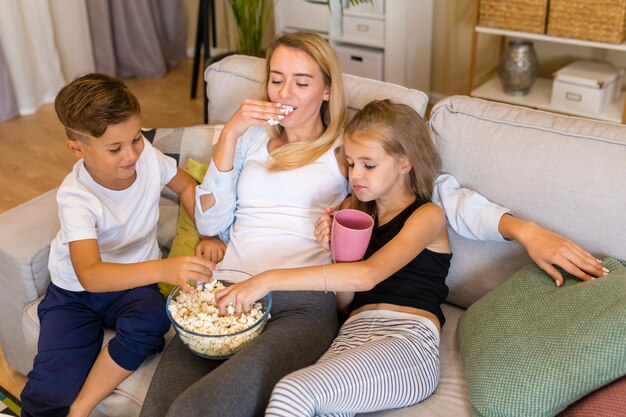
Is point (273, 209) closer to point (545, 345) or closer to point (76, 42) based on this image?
point (545, 345)

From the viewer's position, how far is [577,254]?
1580 mm

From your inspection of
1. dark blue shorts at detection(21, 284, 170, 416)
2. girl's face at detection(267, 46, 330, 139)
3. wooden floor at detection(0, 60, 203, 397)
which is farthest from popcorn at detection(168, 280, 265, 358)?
wooden floor at detection(0, 60, 203, 397)

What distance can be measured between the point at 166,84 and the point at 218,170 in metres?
3.00

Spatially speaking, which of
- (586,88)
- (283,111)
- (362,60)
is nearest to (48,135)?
(362,60)

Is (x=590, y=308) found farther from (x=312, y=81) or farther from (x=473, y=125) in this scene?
(x=312, y=81)

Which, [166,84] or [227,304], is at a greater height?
[227,304]

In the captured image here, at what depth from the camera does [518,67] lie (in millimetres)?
3549

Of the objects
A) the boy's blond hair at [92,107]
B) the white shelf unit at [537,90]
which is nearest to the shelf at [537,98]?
the white shelf unit at [537,90]

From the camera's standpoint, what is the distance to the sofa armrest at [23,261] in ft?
6.40

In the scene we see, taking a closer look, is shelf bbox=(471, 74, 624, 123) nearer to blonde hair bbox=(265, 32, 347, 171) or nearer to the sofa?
the sofa

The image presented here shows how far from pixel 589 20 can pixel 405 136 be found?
1871 millimetres

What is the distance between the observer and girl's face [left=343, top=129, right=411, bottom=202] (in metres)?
1.73

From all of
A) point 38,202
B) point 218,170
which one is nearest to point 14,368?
point 38,202

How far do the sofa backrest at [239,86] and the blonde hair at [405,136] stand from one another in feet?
0.77
